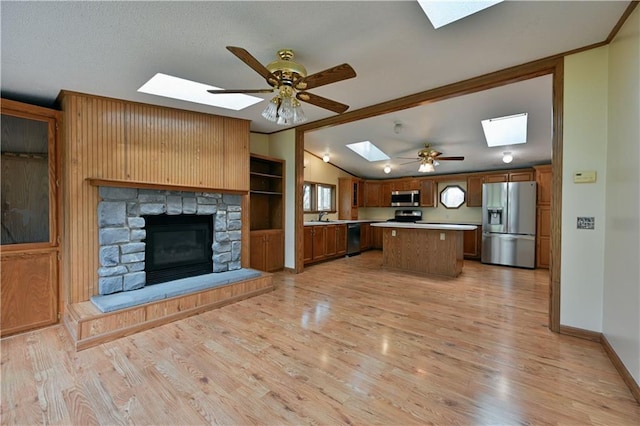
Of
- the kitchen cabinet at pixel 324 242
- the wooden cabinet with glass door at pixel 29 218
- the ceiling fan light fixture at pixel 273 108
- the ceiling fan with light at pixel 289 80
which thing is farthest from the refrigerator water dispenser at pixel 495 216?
the wooden cabinet with glass door at pixel 29 218

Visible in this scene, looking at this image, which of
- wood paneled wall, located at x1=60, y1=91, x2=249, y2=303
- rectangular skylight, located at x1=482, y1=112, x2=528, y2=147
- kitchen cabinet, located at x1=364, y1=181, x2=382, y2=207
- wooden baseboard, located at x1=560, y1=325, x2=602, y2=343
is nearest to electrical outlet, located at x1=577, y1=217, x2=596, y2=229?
wooden baseboard, located at x1=560, y1=325, x2=602, y2=343

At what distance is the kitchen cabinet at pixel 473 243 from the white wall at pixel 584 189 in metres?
4.17

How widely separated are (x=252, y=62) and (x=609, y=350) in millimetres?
3652

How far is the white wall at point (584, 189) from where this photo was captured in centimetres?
245

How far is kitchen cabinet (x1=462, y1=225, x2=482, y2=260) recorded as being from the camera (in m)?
6.62

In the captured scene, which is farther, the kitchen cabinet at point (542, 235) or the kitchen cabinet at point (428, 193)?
the kitchen cabinet at point (428, 193)

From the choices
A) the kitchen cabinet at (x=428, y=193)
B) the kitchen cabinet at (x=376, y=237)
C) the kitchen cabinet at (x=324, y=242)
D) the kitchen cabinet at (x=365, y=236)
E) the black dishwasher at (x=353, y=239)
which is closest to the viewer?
the kitchen cabinet at (x=324, y=242)

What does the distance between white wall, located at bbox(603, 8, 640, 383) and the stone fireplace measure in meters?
4.16

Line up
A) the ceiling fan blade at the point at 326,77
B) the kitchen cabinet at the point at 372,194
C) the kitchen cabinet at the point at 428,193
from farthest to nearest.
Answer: the kitchen cabinet at the point at 372,194, the kitchen cabinet at the point at 428,193, the ceiling fan blade at the point at 326,77

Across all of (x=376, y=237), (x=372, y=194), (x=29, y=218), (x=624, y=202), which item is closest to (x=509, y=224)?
(x=376, y=237)

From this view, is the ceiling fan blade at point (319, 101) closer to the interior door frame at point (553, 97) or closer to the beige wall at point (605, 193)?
the interior door frame at point (553, 97)

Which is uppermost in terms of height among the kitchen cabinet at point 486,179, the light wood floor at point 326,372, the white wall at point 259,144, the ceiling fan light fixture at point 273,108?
the white wall at point 259,144

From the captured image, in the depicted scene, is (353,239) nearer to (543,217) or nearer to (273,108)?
Answer: (543,217)

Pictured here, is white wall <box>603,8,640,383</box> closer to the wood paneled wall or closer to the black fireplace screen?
the wood paneled wall
